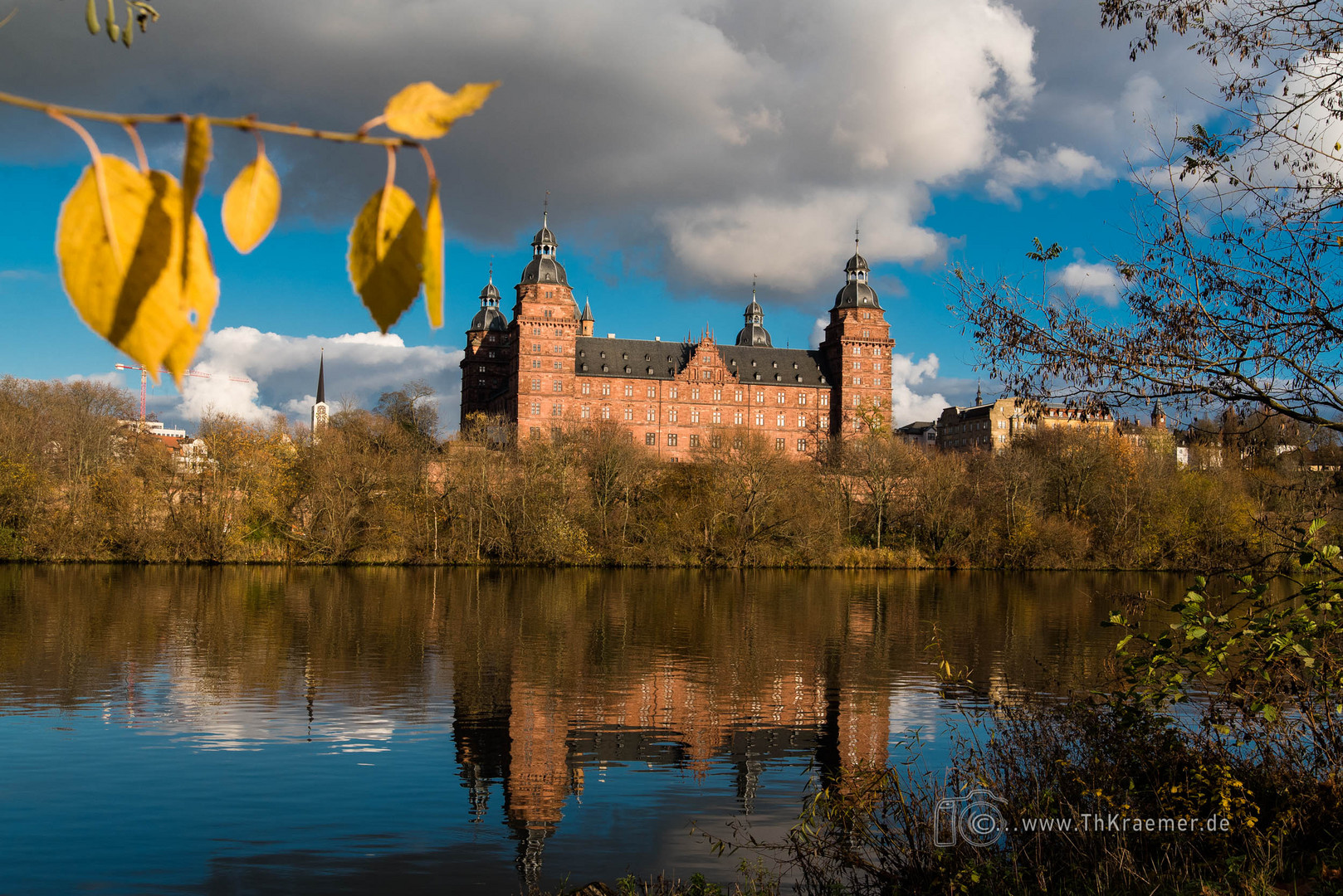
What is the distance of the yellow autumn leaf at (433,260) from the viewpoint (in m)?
0.86

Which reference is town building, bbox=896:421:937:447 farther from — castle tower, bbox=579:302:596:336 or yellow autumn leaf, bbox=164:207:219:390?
yellow autumn leaf, bbox=164:207:219:390

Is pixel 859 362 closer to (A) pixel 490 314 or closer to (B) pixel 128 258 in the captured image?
(A) pixel 490 314

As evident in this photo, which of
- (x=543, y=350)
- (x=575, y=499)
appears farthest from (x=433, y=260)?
(x=543, y=350)

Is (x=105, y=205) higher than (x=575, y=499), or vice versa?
(x=575, y=499)

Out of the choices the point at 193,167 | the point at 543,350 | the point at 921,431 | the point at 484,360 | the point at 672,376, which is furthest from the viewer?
the point at 921,431

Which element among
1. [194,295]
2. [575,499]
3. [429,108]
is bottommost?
[194,295]

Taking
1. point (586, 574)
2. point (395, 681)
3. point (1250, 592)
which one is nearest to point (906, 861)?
point (1250, 592)

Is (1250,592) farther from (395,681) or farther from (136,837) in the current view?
(395,681)

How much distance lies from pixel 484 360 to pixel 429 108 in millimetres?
99252

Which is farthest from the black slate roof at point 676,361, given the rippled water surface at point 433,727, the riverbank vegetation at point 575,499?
the rippled water surface at point 433,727

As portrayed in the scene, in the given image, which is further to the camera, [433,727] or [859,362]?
[859,362]

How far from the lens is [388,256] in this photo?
89cm

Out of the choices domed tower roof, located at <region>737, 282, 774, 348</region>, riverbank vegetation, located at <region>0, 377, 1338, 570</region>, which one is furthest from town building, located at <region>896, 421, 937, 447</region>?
riverbank vegetation, located at <region>0, 377, 1338, 570</region>

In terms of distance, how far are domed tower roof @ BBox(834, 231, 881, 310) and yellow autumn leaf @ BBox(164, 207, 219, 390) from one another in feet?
318
